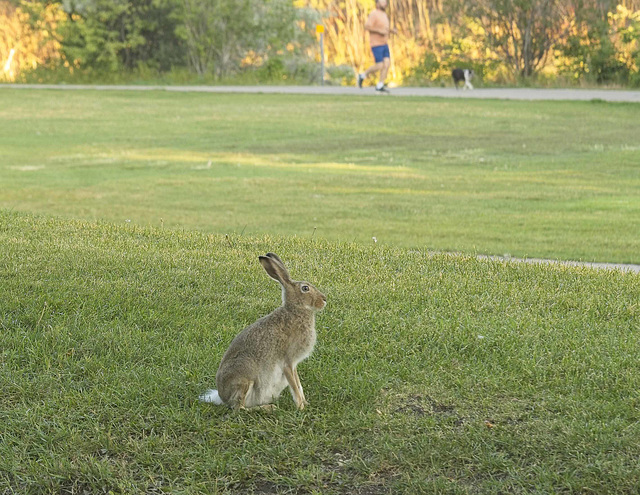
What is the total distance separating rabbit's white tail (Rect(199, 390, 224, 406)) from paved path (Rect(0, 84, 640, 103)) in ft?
65.6

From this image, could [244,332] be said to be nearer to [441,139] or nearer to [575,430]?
[575,430]

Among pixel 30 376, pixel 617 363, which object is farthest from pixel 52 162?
pixel 617 363

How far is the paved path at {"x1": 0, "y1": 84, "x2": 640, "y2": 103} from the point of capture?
77.9 ft

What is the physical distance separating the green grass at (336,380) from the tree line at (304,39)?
70.6 ft

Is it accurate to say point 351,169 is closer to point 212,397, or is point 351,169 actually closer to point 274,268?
point 212,397

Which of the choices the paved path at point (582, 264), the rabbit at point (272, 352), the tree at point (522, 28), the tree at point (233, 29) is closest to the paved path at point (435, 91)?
the tree at point (522, 28)

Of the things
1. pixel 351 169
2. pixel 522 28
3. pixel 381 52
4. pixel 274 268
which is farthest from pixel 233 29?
pixel 274 268

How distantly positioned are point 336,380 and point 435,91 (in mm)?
22511

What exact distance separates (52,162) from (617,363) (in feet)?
41.4

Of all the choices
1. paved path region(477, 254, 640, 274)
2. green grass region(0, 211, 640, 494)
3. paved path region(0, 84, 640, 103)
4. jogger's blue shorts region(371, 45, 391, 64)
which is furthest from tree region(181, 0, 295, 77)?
green grass region(0, 211, 640, 494)

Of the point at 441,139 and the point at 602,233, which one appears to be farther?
the point at 441,139

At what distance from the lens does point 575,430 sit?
4.13 m

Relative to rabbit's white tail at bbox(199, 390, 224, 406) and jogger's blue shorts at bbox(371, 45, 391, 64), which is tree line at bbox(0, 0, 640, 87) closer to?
jogger's blue shorts at bbox(371, 45, 391, 64)

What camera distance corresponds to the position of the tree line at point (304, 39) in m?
27.1
